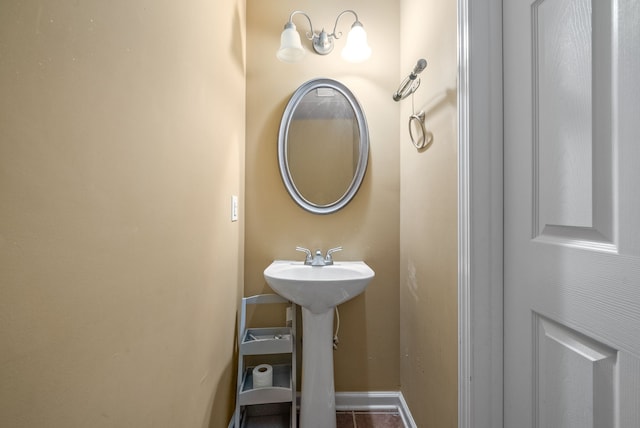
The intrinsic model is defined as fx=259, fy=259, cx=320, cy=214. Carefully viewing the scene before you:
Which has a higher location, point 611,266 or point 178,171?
point 178,171

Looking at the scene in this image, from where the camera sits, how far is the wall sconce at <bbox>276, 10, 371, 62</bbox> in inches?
50.1

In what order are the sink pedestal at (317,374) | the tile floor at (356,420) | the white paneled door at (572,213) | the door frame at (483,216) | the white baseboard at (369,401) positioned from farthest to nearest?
the white baseboard at (369,401), the tile floor at (356,420), the sink pedestal at (317,374), the door frame at (483,216), the white paneled door at (572,213)

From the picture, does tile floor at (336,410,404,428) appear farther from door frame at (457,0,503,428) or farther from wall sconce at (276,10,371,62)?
wall sconce at (276,10,371,62)

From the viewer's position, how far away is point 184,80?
766mm

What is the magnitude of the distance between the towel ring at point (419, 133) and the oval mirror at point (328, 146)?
299mm

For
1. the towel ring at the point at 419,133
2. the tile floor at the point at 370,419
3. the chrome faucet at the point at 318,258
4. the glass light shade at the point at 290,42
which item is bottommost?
the tile floor at the point at 370,419

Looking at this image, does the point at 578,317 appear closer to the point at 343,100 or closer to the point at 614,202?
the point at 614,202

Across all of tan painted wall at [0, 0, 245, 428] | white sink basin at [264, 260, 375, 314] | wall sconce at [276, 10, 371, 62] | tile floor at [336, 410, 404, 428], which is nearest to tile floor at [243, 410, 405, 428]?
tile floor at [336, 410, 404, 428]

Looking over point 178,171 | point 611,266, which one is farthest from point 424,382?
point 178,171

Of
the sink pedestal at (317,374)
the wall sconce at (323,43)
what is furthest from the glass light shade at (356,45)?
the sink pedestal at (317,374)

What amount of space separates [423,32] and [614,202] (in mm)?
1010

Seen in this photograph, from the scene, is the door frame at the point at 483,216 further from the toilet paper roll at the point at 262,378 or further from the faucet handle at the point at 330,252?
the toilet paper roll at the point at 262,378

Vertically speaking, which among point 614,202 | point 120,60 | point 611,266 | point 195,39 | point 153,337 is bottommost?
point 153,337

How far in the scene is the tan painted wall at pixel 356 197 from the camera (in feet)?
4.73
